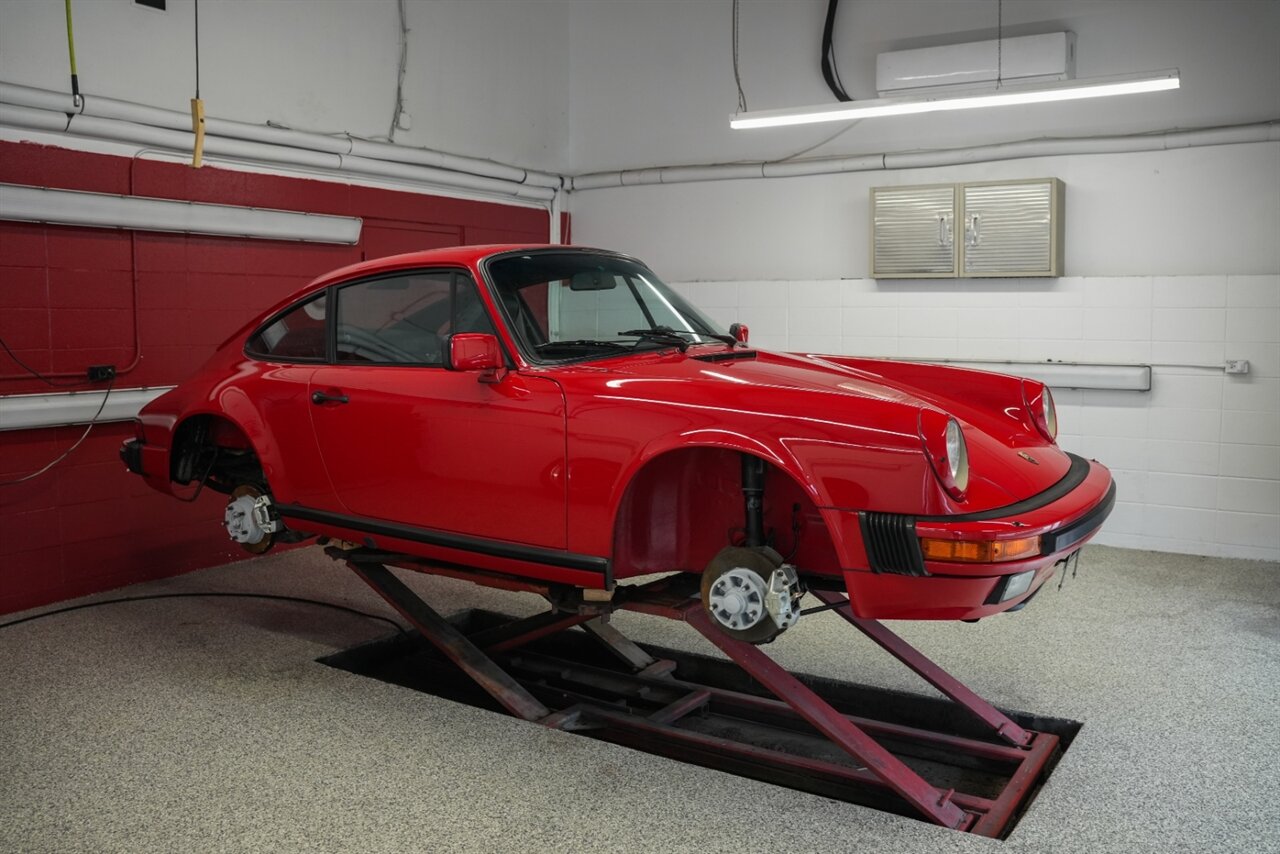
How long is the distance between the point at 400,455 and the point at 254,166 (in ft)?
10.2

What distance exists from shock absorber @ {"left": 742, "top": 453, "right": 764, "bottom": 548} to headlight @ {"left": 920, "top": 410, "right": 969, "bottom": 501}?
484mm

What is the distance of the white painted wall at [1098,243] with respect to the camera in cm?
593

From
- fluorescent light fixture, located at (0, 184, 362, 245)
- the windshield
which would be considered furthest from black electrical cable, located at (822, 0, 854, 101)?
the windshield

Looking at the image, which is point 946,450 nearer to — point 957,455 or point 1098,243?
point 957,455

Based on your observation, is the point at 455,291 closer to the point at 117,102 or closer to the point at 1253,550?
the point at 117,102

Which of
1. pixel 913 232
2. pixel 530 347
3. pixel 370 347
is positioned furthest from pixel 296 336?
pixel 913 232

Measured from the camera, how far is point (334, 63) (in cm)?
640

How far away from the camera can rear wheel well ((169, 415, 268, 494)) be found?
4328 mm

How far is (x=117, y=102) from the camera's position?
5.16m

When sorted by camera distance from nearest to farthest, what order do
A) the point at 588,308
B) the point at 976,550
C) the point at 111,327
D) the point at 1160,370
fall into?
the point at 976,550
the point at 588,308
the point at 111,327
the point at 1160,370

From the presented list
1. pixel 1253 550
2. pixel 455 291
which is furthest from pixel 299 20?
pixel 1253 550

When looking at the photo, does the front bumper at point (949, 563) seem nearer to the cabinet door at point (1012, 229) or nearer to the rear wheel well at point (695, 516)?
the rear wheel well at point (695, 516)

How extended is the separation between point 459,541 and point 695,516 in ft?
2.63

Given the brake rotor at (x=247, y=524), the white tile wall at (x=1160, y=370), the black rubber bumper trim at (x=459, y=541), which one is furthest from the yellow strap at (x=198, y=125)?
the white tile wall at (x=1160, y=370)
